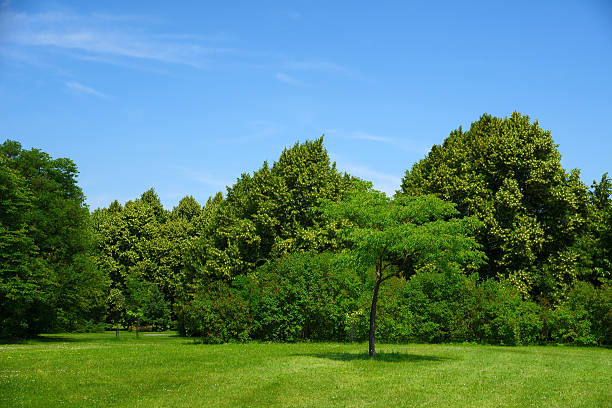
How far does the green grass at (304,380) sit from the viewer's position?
1317 centimetres

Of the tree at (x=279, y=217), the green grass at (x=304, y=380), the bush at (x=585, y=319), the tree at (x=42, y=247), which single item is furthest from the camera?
the tree at (x=279, y=217)

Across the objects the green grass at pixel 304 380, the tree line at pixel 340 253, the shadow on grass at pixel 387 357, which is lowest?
the shadow on grass at pixel 387 357

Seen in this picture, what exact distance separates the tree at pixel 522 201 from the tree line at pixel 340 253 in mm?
115

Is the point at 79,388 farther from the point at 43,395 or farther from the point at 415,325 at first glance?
the point at 415,325

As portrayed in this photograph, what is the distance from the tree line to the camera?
3522 centimetres

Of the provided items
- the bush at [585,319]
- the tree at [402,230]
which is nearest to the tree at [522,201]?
the bush at [585,319]

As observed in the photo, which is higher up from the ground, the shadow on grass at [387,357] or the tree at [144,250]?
the tree at [144,250]

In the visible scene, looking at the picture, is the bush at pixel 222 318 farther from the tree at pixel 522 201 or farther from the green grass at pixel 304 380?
the tree at pixel 522 201

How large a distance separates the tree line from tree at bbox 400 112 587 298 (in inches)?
4.5

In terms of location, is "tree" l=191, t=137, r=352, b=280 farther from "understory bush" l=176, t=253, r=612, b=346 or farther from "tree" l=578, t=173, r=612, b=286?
"tree" l=578, t=173, r=612, b=286

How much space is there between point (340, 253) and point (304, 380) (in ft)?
52.9

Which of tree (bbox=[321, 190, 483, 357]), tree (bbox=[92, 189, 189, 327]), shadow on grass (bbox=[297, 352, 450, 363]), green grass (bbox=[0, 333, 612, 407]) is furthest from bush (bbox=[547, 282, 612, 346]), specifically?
tree (bbox=[92, 189, 189, 327])

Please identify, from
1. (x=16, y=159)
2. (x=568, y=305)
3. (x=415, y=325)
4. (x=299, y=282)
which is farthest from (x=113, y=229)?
(x=568, y=305)

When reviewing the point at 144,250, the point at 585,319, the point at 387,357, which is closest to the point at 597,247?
the point at 585,319
